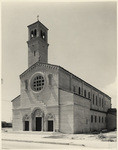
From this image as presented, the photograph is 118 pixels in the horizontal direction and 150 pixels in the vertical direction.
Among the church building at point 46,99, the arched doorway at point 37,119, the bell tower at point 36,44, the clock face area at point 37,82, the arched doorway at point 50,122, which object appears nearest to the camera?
the church building at point 46,99

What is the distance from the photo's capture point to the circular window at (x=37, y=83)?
3378cm

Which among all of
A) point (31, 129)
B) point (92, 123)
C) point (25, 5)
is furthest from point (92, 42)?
point (92, 123)

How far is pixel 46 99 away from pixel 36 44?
11.3 meters

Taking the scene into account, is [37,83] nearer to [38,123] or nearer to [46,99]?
[46,99]

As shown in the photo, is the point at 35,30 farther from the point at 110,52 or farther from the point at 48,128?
the point at 110,52

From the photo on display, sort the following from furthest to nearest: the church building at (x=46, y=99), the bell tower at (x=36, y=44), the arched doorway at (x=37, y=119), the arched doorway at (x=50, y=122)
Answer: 1. the bell tower at (x=36, y=44)
2. the arched doorway at (x=37, y=119)
3. the arched doorway at (x=50, y=122)
4. the church building at (x=46, y=99)

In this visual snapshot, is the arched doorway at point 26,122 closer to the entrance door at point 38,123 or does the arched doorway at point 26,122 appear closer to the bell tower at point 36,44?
the entrance door at point 38,123

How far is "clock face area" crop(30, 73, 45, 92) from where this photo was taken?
3372 cm

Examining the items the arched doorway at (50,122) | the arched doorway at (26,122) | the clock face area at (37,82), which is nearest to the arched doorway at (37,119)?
the arched doorway at (26,122)

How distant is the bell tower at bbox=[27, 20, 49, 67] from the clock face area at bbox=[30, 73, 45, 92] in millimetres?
4128

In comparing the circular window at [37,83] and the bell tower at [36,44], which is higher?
the bell tower at [36,44]

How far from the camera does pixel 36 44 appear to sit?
124 ft

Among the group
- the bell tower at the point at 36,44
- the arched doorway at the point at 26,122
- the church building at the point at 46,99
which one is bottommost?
the arched doorway at the point at 26,122

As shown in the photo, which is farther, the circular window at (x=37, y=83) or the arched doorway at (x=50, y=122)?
the circular window at (x=37, y=83)
